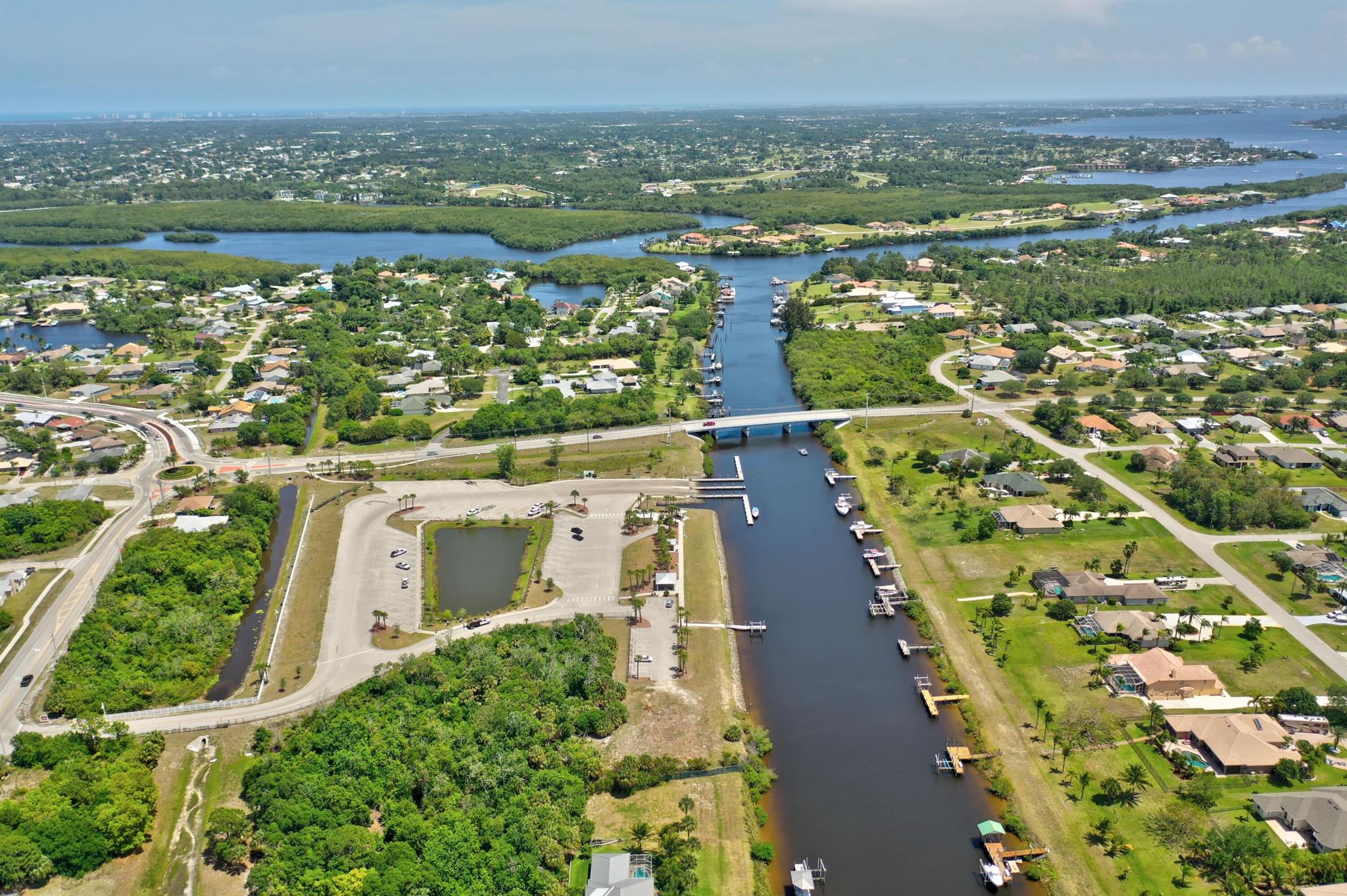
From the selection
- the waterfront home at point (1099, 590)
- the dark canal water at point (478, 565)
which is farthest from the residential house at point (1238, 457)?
the dark canal water at point (478, 565)

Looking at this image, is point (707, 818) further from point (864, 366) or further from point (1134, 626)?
point (864, 366)

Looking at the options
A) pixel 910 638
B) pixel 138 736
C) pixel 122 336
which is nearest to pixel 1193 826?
pixel 910 638

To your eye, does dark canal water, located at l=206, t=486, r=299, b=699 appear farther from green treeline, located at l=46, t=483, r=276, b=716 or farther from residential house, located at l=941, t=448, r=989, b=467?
residential house, located at l=941, t=448, r=989, b=467

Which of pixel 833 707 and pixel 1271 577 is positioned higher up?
pixel 1271 577

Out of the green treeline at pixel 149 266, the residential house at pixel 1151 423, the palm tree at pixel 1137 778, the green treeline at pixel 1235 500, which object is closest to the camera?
the palm tree at pixel 1137 778

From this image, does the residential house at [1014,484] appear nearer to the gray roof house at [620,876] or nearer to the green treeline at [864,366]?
the green treeline at [864,366]

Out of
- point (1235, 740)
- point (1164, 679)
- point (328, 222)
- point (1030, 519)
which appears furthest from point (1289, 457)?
point (328, 222)

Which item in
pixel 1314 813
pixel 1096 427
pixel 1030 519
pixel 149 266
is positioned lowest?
pixel 1314 813
